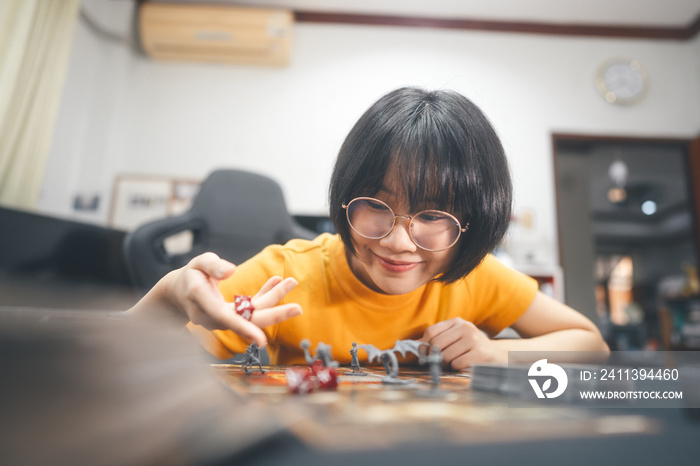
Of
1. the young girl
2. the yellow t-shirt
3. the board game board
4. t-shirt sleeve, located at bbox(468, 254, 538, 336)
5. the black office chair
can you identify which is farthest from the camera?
the black office chair

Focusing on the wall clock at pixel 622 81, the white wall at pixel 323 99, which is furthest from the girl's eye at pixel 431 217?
the wall clock at pixel 622 81

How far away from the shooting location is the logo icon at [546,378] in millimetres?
303

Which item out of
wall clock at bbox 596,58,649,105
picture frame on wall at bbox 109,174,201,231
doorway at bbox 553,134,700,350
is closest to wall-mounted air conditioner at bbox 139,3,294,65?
picture frame on wall at bbox 109,174,201,231

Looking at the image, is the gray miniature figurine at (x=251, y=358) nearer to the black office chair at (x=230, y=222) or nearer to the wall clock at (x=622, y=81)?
the black office chair at (x=230, y=222)

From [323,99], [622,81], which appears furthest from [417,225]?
[622,81]

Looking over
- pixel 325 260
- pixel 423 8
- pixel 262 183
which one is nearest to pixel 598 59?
pixel 423 8

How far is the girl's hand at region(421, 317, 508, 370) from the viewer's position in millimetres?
568

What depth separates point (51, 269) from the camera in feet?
4.19

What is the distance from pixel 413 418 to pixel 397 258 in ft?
1.11

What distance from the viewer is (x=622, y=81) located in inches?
98.7

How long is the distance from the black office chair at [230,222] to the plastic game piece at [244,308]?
0.61 meters

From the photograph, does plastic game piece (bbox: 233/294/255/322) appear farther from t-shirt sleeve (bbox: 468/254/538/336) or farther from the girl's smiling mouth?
t-shirt sleeve (bbox: 468/254/538/336)

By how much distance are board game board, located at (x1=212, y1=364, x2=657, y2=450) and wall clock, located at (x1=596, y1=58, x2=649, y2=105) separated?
275cm

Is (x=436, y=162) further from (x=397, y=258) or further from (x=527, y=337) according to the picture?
(x=527, y=337)
